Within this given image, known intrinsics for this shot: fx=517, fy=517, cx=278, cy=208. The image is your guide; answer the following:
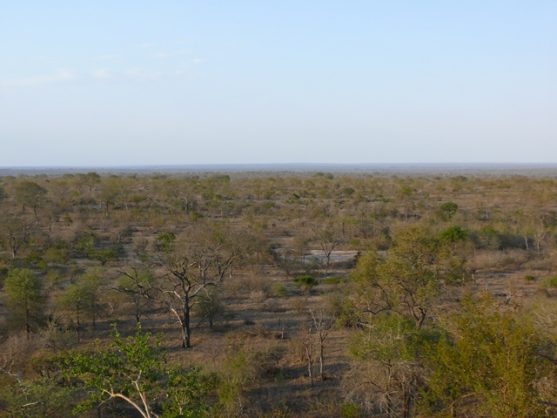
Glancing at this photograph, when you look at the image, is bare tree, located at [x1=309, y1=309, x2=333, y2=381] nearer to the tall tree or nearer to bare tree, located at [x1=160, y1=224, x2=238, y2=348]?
bare tree, located at [x1=160, y1=224, x2=238, y2=348]

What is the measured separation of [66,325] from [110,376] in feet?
37.3

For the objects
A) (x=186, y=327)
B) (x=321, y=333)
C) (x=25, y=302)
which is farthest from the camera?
(x=25, y=302)

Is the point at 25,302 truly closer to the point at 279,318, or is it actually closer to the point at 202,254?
the point at 202,254

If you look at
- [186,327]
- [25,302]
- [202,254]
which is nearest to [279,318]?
[186,327]

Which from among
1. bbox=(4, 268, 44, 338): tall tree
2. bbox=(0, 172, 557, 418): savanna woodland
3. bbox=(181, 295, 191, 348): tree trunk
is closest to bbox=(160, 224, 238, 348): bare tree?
bbox=(0, 172, 557, 418): savanna woodland

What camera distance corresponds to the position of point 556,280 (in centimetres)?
2311

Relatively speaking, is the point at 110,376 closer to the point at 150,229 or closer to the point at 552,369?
the point at 552,369

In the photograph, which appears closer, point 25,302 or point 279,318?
point 25,302

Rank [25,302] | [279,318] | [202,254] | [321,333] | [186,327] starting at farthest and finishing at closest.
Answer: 1. [202,254]
2. [279,318]
3. [25,302]
4. [186,327]
5. [321,333]

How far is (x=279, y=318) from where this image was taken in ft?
67.5

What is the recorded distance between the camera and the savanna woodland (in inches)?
391

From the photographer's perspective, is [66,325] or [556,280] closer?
[66,325]

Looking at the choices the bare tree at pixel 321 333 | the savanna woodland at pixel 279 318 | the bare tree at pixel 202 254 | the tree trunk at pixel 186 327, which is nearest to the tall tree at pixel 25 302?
the savanna woodland at pixel 279 318

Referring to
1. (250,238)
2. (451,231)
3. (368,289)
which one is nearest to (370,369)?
(368,289)
